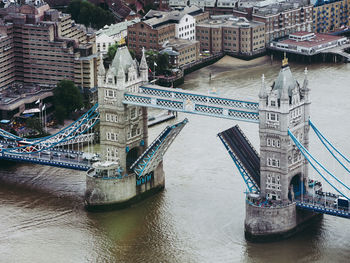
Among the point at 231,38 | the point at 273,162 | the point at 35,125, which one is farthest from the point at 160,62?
the point at 273,162

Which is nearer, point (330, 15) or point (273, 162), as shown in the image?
point (273, 162)

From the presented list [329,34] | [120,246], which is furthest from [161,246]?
[329,34]

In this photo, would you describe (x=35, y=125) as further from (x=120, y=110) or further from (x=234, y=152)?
(x=234, y=152)

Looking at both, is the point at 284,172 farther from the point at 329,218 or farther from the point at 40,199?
the point at 40,199

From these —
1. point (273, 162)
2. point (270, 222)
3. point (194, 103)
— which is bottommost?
point (270, 222)

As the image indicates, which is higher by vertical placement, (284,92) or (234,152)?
(284,92)

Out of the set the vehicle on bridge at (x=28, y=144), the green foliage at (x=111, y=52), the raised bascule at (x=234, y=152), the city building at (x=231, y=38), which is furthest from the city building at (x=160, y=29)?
the raised bascule at (x=234, y=152)

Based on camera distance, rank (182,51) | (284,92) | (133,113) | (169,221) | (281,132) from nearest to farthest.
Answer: (284,92) → (281,132) → (169,221) → (133,113) → (182,51)
